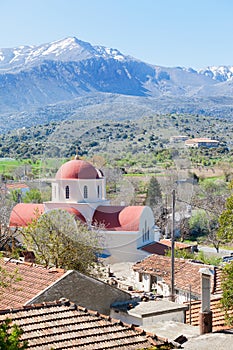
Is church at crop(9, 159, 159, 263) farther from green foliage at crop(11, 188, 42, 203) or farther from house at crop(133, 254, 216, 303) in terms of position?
green foliage at crop(11, 188, 42, 203)

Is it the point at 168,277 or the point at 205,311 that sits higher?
the point at 205,311

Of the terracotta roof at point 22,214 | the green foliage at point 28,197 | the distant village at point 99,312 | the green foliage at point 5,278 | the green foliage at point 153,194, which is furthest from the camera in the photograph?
the green foliage at point 28,197

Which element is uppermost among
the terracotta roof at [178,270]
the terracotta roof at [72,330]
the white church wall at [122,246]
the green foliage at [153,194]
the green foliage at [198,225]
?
the terracotta roof at [72,330]

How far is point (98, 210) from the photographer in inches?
1503

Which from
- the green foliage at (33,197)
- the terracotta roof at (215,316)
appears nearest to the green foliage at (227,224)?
the terracotta roof at (215,316)

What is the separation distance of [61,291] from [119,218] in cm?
2316

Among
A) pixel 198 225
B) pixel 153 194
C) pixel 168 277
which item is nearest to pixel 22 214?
pixel 153 194

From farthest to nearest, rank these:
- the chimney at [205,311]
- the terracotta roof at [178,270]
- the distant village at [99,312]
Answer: the terracotta roof at [178,270] → the chimney at [205,311] → the distant village at [99,312]

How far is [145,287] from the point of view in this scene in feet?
96.4

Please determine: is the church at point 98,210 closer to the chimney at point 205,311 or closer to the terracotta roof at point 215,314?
the terracotta roof at point 215,314

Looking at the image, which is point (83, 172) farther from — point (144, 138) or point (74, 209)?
point (144, 138)

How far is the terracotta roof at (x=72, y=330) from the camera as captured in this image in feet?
39.1

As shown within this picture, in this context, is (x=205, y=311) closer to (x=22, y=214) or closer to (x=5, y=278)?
(x=5, y=278)

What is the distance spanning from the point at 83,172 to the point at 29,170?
45.8m
